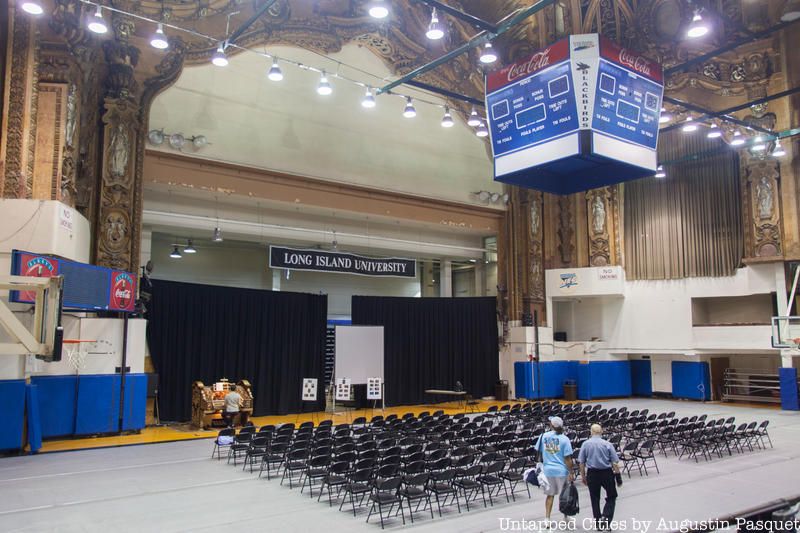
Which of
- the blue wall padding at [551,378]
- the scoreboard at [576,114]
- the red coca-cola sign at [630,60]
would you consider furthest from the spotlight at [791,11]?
the blue wall padding at [551,378]

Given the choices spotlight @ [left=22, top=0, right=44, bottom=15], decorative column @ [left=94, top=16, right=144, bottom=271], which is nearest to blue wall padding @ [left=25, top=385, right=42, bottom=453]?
decorative column @ [left=94, top=16, right=144, bottom=271]

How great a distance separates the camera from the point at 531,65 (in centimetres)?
1192

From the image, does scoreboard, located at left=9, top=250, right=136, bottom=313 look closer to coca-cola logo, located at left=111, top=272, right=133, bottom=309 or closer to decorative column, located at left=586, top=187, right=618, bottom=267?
coca-cola logo, located at left=111, top=272, right=133, bottom=309

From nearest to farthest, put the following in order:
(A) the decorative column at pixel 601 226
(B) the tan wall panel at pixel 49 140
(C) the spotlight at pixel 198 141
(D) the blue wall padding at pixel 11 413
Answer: (D) the blue wall padding at pixel 11 413, (B) the tan wall panel at pixel 49 140, (C) the spotlight at pixel 198 141, (A) the decorative column at pixel 601 226

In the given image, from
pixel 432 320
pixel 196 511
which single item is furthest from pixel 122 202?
pixel 432 320

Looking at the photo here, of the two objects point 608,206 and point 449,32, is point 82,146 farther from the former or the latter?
point 608,206

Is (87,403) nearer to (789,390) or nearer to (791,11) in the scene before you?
(789,390)

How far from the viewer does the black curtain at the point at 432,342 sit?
22875mm

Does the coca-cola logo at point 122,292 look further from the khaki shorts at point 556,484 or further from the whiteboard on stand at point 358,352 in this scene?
the khaki shorts at point 556,484

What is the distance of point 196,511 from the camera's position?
316 inches

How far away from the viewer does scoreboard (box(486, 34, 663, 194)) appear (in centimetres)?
1100

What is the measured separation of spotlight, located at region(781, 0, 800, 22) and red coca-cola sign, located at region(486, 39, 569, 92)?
26.4ft

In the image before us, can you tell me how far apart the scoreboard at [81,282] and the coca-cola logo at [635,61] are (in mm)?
11682

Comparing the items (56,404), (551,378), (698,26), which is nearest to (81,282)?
(56,404)
